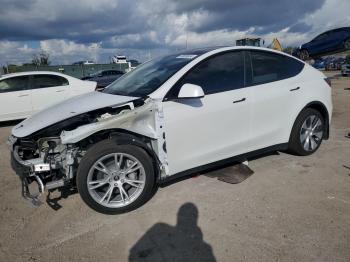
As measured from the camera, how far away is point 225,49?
393 centimetres

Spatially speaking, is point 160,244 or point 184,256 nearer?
point 184,256

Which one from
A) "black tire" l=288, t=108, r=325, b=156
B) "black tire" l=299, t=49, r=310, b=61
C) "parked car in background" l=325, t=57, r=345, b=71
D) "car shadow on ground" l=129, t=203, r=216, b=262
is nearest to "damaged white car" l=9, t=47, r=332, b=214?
"black tire" l=288, t=108, r=325, b=156

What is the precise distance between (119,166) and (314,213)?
6.90ft

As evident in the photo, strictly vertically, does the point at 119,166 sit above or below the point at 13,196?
above

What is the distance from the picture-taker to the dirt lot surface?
270 cm

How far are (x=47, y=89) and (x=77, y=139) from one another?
7.06 metres

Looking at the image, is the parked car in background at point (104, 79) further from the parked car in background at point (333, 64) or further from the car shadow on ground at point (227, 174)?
the parked car in background at point (333, 64)

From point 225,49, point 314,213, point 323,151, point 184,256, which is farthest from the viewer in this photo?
point 323,151

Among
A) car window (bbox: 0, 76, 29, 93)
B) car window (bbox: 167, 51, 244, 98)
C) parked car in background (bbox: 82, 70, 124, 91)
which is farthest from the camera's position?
parked car in background (bbox: 82, 70, 124, 91)

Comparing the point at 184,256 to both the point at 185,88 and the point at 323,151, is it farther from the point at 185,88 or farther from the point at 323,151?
the point at 323,151

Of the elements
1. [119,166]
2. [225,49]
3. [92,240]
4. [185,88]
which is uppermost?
[225,49]

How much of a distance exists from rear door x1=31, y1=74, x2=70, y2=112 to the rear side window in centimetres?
712

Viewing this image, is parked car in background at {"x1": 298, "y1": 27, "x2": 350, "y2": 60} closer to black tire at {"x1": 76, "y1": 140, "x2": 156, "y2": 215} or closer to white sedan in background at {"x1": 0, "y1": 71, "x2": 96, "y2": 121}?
white sedan in background at {"x1": 0, "y1": 71, "x2": 96, "y2": 121}

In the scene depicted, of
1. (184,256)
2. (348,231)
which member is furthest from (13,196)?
(348,231)
